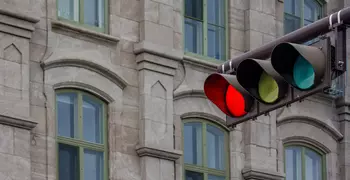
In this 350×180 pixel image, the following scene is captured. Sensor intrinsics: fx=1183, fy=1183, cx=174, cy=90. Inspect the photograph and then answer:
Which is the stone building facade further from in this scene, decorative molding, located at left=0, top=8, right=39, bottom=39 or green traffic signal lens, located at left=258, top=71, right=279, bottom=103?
green traffic signal lens, located at left=258, top=71, right=279, bottom=103

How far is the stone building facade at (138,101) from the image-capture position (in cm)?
2062

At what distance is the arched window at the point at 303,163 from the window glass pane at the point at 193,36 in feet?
10.8

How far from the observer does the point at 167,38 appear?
23312 millimetres

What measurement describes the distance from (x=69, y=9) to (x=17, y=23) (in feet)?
5.39

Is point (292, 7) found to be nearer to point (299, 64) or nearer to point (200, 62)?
point (200, 62)

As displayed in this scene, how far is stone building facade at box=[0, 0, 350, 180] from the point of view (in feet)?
67.7

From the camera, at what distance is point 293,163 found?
25.9 metres

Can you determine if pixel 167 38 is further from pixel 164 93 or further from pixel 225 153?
pixel 225 153

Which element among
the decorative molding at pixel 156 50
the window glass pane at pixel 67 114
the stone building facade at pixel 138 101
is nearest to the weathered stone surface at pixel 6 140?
the stone building facade at pixel 138 101

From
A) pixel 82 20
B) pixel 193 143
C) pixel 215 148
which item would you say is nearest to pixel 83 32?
pixel 82 20

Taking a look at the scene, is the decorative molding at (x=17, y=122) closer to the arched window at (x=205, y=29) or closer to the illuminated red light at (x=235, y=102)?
the arched window at (x=205, y=29)

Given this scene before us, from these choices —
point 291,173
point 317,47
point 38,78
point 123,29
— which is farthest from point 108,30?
point 317,47

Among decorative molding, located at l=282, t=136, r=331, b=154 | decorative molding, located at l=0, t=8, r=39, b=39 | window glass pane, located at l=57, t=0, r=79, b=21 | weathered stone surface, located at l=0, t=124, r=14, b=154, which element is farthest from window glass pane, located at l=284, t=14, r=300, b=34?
weathered stone surface, located at l=0, t=124, r=14, b=154

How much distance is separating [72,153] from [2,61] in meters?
2.22
